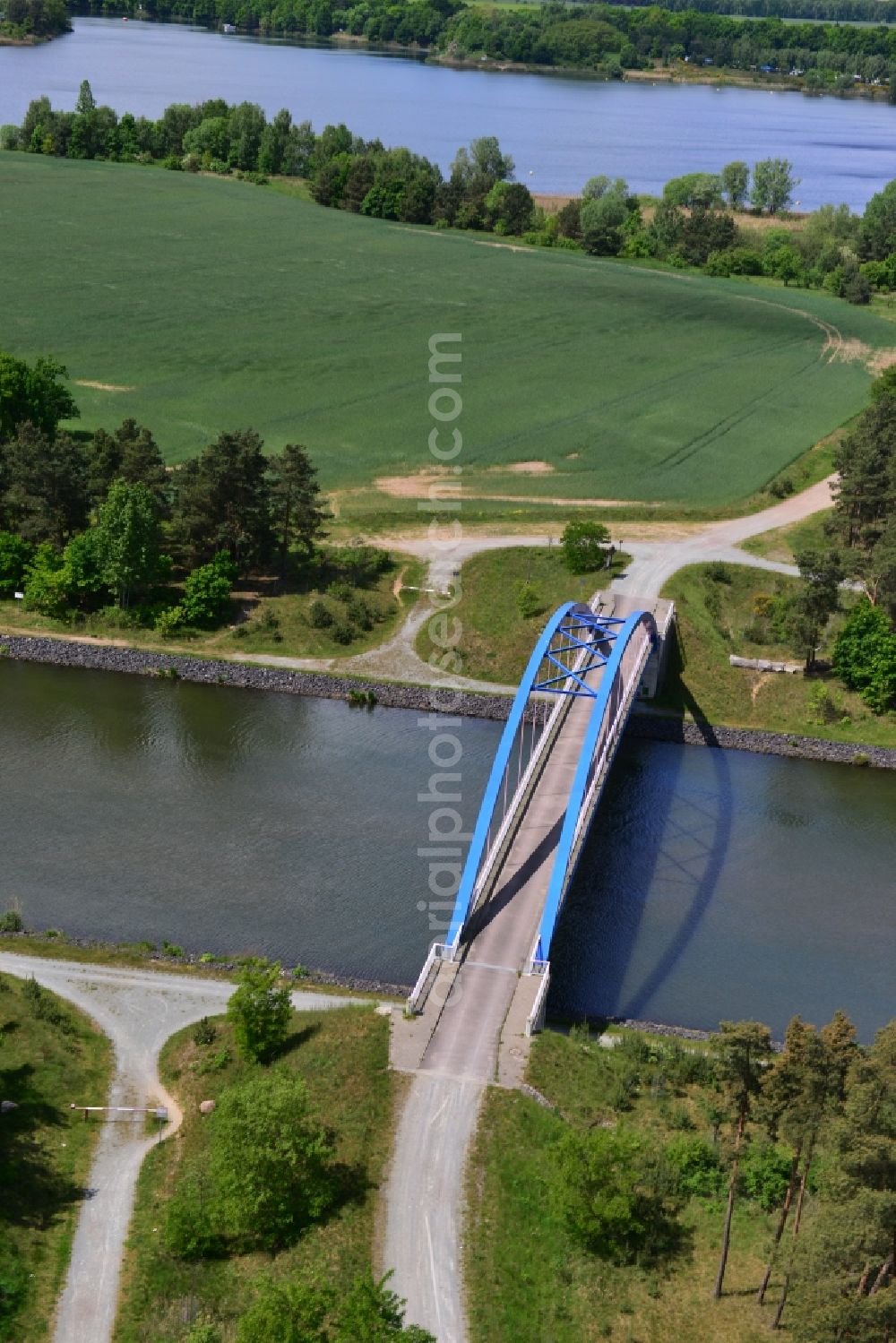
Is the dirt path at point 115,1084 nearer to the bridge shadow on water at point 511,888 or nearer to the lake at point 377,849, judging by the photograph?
the lake at point 377,849

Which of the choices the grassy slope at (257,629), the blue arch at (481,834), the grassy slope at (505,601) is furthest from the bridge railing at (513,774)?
the grassy slope at (257,629)

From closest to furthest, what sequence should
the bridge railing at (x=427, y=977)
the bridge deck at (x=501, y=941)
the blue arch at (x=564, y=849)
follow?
the bridge deck at (x=501, y=941) < the bridge railing at (x=427, y=977) < the blue arch at (x=564, y=849)

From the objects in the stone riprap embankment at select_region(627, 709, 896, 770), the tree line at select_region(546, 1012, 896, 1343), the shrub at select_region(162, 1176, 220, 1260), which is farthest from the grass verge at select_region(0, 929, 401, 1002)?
the stone riprap embankment at select_region(627, 709, 896, 770)

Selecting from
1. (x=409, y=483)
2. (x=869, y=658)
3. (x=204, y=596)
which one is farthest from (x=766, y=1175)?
(x=409, y=483)

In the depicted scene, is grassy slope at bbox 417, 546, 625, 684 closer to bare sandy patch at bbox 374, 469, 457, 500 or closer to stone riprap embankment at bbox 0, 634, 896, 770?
stone riprap embankment at bbox 0, 634, 896, 770

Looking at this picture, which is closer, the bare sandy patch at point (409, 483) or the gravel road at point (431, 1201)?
the gravel road at point (431, 1201)

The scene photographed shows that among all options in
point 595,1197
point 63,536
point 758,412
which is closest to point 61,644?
Answer: point 63,536

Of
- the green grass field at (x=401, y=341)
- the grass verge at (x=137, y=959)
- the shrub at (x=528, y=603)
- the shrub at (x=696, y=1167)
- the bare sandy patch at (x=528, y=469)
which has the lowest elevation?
Result: the grass verge at (x=137, y=959)
